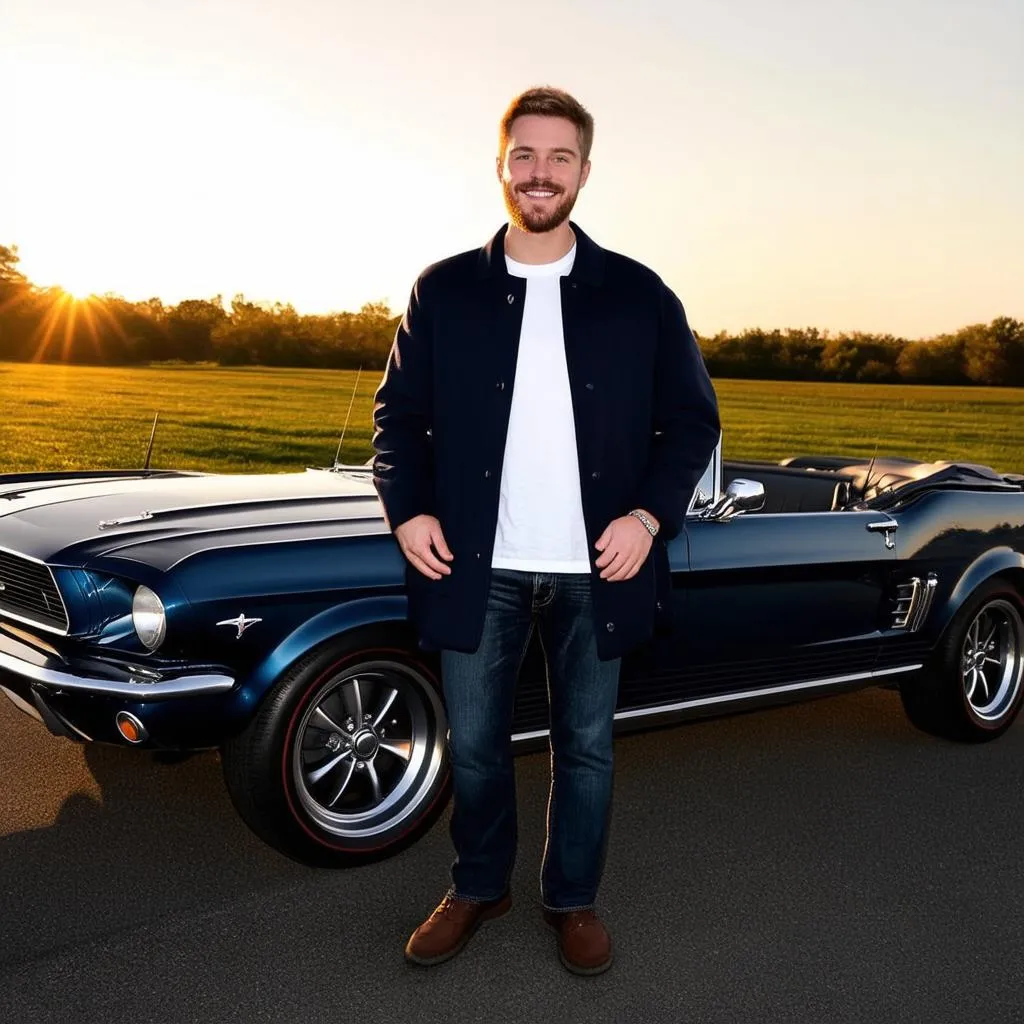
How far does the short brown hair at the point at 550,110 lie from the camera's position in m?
2.82

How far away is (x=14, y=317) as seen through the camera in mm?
36125

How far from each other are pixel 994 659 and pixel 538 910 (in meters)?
2.83

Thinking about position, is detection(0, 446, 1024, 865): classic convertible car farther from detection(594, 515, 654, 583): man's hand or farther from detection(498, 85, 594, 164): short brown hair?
detection(498, 85, 594, 164): short brown hair

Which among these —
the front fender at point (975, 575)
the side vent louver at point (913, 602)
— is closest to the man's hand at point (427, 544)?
the side vent louver at point (913, 602)

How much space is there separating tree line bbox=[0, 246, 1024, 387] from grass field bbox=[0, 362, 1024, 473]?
69 cm

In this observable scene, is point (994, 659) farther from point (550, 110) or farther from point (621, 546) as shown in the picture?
point (550, 110)


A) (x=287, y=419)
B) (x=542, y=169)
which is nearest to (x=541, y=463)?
(x=542, y=169)

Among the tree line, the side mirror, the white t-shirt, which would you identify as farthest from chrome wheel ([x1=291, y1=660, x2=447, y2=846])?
the tree line

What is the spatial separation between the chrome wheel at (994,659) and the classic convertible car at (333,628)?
22cm

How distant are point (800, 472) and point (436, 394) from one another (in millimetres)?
2954

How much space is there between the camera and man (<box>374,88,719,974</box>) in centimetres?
283

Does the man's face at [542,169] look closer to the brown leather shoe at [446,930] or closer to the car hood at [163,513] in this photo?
the car hood at [163,513]

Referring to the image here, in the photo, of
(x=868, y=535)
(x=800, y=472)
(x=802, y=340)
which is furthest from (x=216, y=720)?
(x=802, y=340)

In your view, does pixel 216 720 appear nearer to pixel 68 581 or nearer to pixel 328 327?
pixel 68 581
